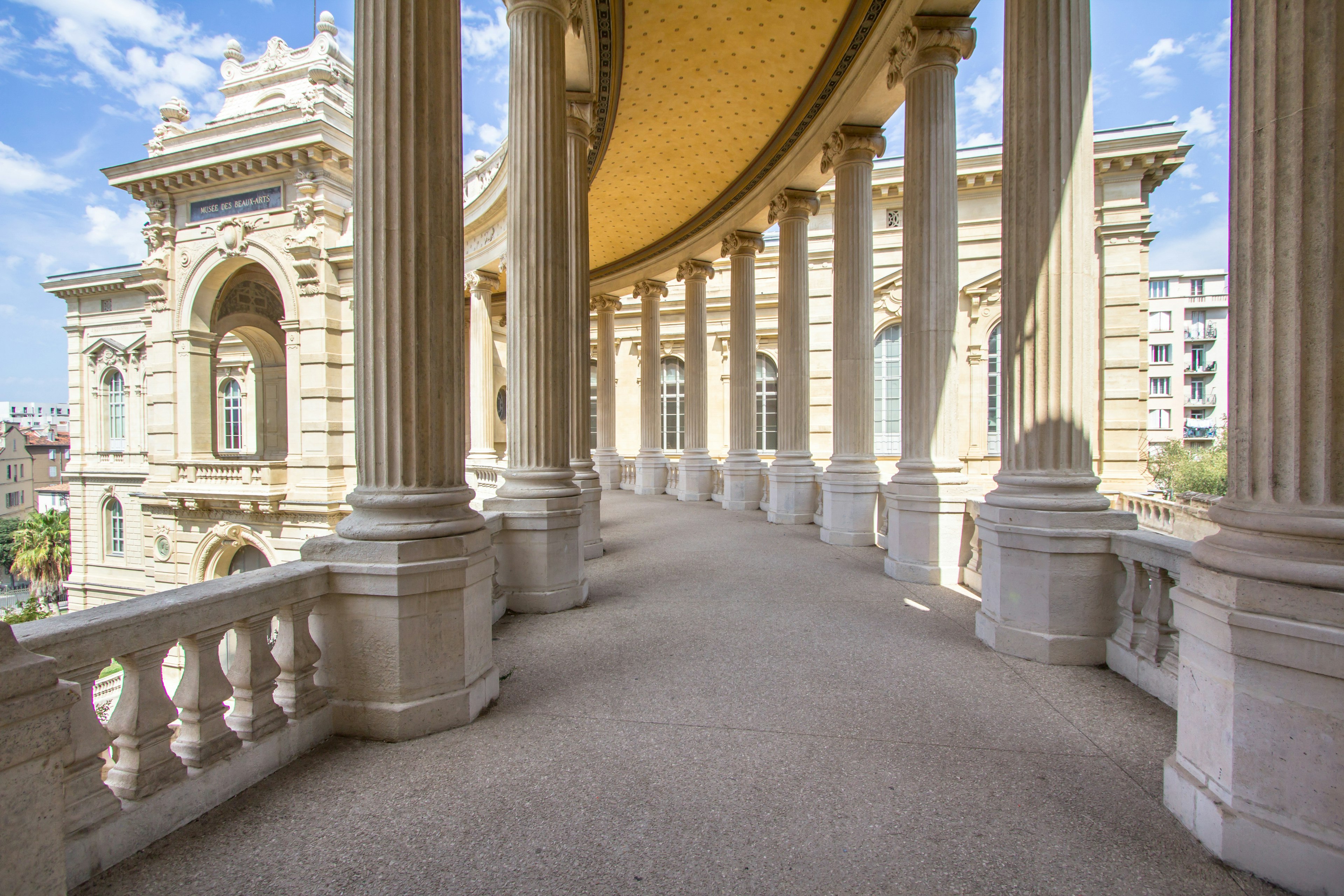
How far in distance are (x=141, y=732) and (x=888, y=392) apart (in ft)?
73.4

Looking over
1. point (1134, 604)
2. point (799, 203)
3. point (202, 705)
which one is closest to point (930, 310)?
point (1134, 604)

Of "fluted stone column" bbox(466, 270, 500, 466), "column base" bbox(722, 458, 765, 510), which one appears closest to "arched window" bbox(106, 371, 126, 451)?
"fluted stone column" bbox(466, 270, 500, 466)

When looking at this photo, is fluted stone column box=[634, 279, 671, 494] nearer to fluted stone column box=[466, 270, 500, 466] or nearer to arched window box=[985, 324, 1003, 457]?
fluted stone column box=[466, 270, 500, 466]

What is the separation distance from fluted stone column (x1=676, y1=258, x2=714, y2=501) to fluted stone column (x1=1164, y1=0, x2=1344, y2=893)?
15.1m

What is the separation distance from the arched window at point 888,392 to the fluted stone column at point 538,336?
17248mm

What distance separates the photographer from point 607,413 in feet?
75.3

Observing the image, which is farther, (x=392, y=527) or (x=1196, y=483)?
(x=1196, y=483)

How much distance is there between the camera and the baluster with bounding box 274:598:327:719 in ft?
11.4

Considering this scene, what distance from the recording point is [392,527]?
3750 millimetres

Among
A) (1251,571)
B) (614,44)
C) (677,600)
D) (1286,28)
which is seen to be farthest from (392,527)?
(614,44)

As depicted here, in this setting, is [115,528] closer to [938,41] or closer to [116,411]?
[116,411]

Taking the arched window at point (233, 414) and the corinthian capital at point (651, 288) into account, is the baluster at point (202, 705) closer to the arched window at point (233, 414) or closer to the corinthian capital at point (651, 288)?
the corinthian capital at point (651, 288)

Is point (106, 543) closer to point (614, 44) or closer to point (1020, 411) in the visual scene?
point (614, 44)

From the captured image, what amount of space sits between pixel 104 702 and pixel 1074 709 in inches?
843
